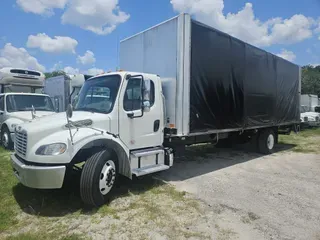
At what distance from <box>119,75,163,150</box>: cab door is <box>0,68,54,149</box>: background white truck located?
179 inches

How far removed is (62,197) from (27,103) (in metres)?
6.05

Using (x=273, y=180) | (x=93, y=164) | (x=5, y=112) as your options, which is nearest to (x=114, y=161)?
(x=93, y=164)

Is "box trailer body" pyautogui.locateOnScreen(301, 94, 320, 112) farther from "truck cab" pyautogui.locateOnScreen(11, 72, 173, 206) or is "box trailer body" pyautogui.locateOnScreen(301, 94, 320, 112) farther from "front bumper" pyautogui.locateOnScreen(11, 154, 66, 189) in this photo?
"front bumper" pyautogui.locateOnScreen(11, 154, 66, 189)

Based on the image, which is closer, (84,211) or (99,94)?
(84,211)

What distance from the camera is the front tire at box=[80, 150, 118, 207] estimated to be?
3.83 m

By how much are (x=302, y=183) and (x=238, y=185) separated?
156 centimetres

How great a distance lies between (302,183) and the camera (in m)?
5.71

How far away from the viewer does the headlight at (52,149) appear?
12.1 feet

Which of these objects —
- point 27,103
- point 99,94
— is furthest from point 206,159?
point 27,103

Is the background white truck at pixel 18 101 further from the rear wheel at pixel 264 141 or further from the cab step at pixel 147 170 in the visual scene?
the rear wheel at pixel 264 141

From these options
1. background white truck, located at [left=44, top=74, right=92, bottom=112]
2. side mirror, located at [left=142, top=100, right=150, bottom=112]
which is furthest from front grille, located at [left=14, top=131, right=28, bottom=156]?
background white truck, located at [left=44, top=74, right=92, bottom=112]

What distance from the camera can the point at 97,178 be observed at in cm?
391

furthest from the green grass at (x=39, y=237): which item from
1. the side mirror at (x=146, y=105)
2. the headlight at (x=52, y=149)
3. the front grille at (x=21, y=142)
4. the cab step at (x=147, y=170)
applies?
the side mirror at (x=146, y=105)

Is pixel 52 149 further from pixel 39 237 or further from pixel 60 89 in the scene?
pixel 60 89
